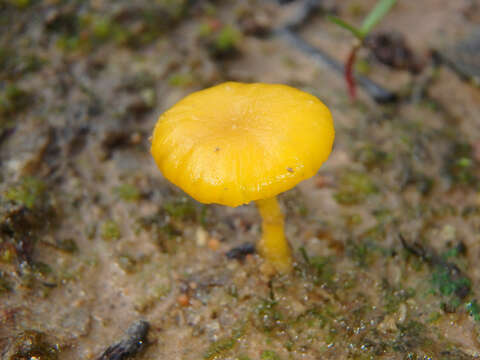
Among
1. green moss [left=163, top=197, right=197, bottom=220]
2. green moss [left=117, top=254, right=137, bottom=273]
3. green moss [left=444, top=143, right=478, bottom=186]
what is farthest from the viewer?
green moss [left=444, top=143, right=478, bottom=186]

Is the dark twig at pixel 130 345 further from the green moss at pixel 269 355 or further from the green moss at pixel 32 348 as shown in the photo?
the green moss at pixel 269 355

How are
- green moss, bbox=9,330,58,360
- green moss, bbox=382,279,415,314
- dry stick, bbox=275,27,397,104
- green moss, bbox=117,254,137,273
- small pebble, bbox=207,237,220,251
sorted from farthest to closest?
dry stick, bbox=275,27,397,104 < small pebble, bbox=207,237,220,251 < green moss, bbox=117,254,137,273 < green moss, bbox=382,279,415,314 < green moss, bbox=9,330,58,360

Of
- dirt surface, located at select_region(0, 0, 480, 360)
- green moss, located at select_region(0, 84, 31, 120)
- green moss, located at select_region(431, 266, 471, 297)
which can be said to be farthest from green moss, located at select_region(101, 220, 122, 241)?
green moss, located at select_region(431, 266, 471, 297)

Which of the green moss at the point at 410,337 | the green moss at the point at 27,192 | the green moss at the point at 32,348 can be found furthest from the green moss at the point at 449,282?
the green moss at the point at 27,192

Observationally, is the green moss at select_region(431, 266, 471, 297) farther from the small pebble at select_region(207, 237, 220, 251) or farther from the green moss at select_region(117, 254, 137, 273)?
the green moss at select_region(117, 254, 137, 273)

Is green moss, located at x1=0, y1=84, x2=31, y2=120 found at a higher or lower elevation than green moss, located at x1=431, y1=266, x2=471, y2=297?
higher

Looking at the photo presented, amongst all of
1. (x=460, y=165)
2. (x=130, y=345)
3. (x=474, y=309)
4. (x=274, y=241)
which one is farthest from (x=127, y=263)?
(x=460, y=165)

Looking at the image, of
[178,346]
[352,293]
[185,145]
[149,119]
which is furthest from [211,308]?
[149,119]

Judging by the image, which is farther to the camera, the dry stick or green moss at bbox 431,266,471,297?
the dry stick
